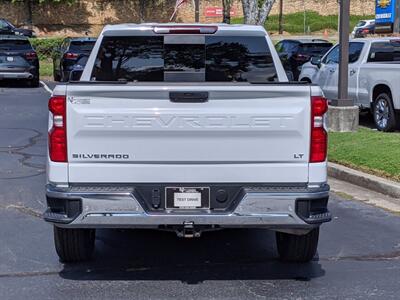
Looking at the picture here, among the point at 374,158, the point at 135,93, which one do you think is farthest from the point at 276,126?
the point at 374,158

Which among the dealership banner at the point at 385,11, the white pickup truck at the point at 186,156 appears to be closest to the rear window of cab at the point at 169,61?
the white pickup truck at the point at 186,156

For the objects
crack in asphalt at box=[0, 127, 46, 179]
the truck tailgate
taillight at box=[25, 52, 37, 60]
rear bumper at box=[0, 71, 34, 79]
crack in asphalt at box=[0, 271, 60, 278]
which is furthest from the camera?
taillight at box=[25, 52, 37, 60]

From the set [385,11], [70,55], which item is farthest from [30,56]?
[385,11]

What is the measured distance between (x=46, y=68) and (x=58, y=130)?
Answer: 88.2 feet

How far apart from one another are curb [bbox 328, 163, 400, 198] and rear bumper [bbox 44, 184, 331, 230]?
3922 mm

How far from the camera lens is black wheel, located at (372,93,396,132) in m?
13.6

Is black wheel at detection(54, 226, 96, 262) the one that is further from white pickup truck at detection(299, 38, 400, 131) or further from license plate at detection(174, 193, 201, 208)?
white pickup truck at detection(299, 38, 400, 131)

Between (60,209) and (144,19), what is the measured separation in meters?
54.9

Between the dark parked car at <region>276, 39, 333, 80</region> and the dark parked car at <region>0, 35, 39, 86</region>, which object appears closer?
the dark parked car at <region>276, 39, 333, 80</region>

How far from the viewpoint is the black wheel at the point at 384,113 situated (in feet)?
44.5

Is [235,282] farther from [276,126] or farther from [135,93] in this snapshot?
[135,93]

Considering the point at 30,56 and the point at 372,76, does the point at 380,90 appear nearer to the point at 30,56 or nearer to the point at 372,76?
the point at 372,76

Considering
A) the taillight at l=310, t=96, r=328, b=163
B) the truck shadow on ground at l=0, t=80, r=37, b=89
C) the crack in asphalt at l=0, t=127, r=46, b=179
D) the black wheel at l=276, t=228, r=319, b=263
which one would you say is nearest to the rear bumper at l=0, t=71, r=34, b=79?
the truck shadow on ground at l=0, t=80, r=37, b=89

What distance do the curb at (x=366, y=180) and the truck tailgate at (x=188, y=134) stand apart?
13.2 ft
